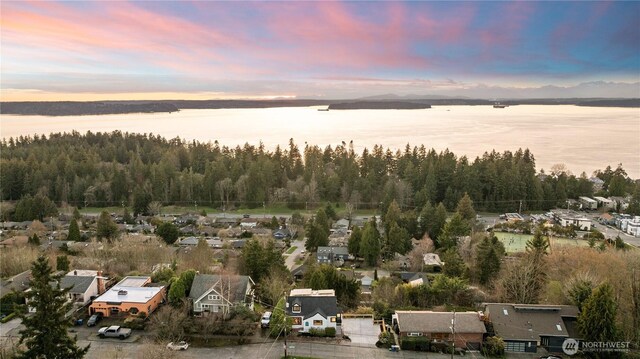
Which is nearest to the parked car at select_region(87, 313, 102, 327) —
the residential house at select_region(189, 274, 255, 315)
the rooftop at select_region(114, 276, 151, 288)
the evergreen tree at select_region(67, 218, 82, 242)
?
the rooftop at select_region(114, 276, 151, 288)

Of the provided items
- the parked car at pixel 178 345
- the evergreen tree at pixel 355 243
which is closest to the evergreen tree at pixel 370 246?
the evergreen tree at pixel 355 243

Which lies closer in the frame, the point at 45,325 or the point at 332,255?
the point at 45,325

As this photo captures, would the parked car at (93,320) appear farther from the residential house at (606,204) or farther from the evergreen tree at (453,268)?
the residential house at (606,204)

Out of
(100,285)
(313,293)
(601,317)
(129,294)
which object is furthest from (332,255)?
(601,317)

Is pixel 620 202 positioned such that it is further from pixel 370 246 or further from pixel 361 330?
pixel 361 330

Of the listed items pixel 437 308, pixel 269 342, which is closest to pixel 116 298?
pixel 269 342
